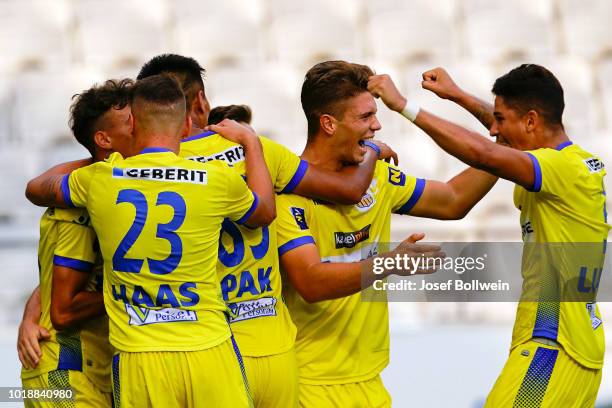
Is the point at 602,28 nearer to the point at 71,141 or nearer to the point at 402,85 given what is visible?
the point at 402,85

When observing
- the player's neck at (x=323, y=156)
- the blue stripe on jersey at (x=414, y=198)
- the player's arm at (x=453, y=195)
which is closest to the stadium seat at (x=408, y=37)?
the player's arm at (x=453, y=195)

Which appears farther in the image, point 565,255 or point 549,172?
point 565,255

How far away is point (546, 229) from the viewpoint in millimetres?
4590

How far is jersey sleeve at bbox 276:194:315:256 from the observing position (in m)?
4.42

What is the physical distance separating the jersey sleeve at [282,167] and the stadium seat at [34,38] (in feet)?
22.7

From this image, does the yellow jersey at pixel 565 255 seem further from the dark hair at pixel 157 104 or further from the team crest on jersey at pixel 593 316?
the dark hair at pixel 157 104

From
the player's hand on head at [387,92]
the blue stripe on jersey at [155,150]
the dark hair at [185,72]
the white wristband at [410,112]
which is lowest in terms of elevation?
the blue stripe on jersey at [155,150]

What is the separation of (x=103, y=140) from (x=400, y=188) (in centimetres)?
145

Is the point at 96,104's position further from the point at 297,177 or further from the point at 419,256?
the point at 419,256

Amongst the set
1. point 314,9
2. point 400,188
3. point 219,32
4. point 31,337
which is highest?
point 314,9

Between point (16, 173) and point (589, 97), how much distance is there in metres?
6.00

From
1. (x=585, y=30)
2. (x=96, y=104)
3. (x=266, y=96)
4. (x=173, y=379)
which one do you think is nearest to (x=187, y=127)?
(x=96, y=104)

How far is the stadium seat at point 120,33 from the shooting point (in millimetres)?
10711

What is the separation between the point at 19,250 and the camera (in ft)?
28.8
